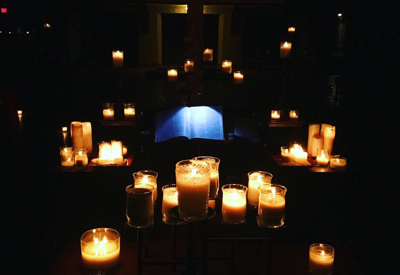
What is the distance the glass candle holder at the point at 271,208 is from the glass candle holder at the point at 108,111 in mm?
2268

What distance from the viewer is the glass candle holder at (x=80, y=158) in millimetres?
2691

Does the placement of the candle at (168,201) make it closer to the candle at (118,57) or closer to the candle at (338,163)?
the candle at (338,163)

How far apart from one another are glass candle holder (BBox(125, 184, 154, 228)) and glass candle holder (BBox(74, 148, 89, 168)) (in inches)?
54.6

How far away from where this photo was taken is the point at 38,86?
7.93m

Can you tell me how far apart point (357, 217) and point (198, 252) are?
184cm

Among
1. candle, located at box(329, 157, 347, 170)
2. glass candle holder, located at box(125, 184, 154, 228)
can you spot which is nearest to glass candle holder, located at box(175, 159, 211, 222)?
glass candle holder, located at box(125, 184, 154, 228)

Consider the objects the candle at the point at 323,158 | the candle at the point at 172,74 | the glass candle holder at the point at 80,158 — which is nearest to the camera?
the glass candle holder at the point at 80,158

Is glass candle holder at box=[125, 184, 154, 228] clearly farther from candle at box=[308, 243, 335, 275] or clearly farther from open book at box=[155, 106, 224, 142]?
open book at box=[155, 106, 224, 142]

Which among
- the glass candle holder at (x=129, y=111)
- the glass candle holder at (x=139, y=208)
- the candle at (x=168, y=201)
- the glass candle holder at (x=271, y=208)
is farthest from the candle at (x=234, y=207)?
the glass candle holder at (x=129, y=111)

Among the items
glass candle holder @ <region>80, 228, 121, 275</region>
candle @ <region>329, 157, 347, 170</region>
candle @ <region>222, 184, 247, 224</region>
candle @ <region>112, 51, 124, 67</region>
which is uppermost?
candle @ <region>112, 51, 124, 67</region>

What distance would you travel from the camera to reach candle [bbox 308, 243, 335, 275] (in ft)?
5.58

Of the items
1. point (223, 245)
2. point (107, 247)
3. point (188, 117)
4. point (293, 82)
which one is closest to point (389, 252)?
point (223, 245)

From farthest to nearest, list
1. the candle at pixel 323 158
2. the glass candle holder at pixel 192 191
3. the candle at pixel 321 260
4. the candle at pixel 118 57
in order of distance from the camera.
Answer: the candle at pixel 118 57 < the candle at pixel 323 158 < the candle at pixel 321 260 < the glass candle holder at pixel 192 191

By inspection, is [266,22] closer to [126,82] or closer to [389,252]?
[126,82]
